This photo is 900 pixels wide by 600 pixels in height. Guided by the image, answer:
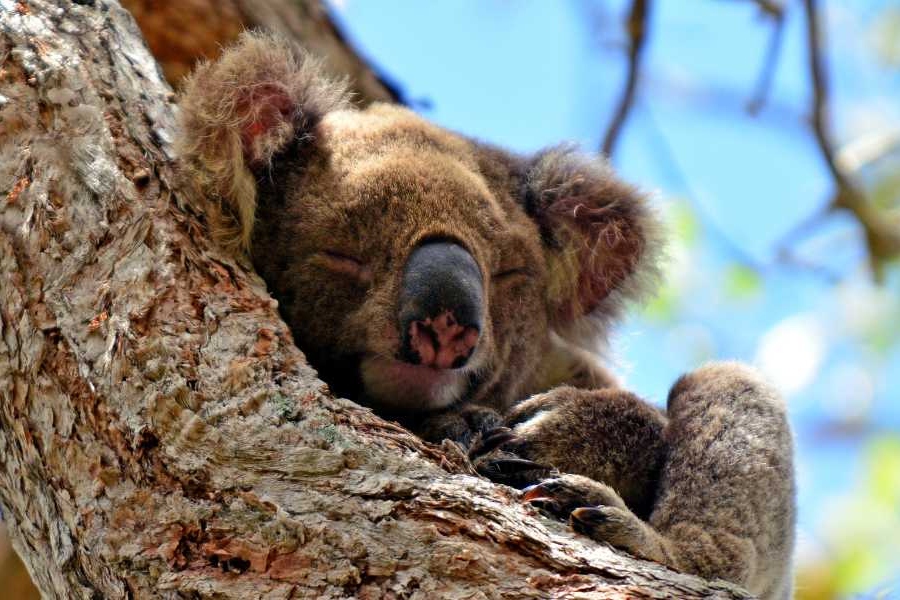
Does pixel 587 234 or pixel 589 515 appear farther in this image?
pixel 587 234

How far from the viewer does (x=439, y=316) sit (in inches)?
111

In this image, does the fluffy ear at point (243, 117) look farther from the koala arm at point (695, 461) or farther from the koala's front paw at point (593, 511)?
the koala's front paw at point (593, 511)

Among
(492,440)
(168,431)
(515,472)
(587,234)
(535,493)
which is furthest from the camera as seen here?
(587,234)

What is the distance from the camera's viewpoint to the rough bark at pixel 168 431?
2.16 m

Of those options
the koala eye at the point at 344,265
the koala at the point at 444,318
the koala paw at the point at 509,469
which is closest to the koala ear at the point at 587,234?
the koala at the point at 444,318

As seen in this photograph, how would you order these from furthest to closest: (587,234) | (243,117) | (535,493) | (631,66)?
(631,66) → (587,234) → (243,117) → (535,493)

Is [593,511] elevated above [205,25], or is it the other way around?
[205,25]

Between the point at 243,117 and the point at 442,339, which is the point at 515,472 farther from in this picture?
the point at 243,117

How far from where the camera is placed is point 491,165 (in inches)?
153

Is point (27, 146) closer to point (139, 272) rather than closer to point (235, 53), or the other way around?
point (139, 272)

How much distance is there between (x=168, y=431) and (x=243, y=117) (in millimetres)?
1260

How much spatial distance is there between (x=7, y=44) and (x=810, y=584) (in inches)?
202

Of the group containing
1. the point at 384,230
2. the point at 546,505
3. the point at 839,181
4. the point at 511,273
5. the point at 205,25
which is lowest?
the point at 546,505

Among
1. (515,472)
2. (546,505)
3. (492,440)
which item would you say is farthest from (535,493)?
(492,440)
